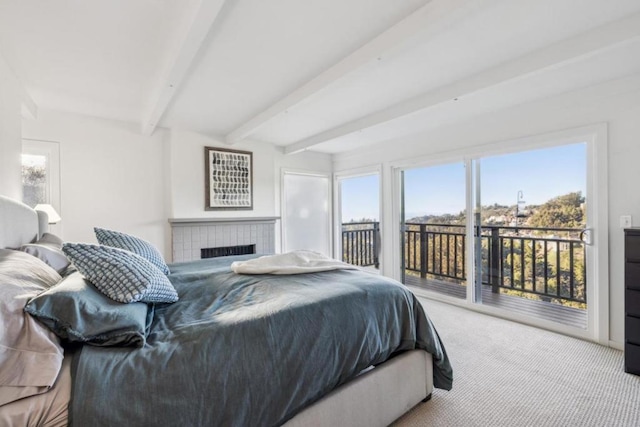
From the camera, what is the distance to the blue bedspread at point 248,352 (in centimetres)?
92

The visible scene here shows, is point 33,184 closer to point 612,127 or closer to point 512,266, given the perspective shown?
point 512,266

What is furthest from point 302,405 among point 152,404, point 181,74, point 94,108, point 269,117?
point 94,108

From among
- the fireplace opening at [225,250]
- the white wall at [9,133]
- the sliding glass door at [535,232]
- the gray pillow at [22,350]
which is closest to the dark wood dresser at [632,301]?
the sliding glass door at [535,232]

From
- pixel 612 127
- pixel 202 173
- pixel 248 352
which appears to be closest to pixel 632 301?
pixel 612 127

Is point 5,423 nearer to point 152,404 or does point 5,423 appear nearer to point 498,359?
point 152,404

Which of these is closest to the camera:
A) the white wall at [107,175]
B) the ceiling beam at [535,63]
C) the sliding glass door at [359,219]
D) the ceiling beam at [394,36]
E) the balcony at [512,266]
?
the ceiling beam at [394,36]

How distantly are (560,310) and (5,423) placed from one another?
13.5ft

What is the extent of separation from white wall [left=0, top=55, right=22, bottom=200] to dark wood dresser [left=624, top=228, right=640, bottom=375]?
4.57 meters

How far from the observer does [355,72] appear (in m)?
2.16

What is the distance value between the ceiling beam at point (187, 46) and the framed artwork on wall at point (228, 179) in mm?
1421

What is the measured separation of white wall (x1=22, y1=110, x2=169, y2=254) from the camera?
334 centimetres

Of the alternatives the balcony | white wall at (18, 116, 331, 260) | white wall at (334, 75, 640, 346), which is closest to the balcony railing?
the balcony

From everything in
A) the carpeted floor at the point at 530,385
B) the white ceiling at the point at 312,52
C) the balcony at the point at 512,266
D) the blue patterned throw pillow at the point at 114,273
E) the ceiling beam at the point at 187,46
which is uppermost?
the white ceiling at the point at 312,52

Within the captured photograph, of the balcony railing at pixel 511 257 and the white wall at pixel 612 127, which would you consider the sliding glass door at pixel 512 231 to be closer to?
the balcony railing at pixel 511 257
